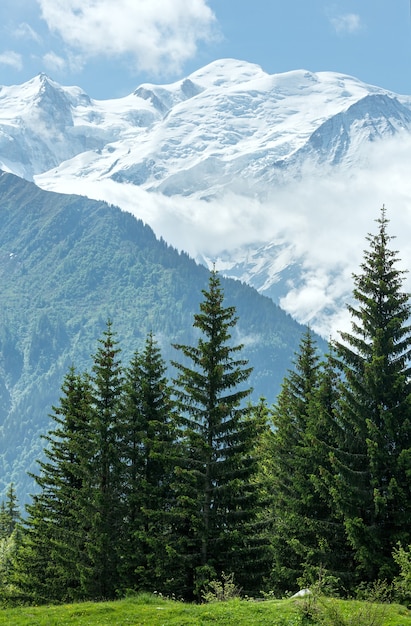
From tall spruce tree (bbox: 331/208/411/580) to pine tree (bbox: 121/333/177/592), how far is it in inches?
309

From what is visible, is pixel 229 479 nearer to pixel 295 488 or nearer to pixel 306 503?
pixel 295 488

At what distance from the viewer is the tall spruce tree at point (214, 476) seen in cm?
2950

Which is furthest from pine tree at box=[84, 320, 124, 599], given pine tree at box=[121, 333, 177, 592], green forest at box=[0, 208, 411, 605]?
pine tree at box=[121, 333, 177, 592]

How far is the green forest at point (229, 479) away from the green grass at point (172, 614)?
169 inches

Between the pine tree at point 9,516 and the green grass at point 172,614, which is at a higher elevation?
the pine tree at point 9,516

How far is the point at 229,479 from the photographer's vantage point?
30609mm

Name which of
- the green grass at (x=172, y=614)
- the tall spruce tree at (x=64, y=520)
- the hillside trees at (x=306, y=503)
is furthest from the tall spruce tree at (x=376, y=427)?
the tall spruce tree at (x=64, y=520)

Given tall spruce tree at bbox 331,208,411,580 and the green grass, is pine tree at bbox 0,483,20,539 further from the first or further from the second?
tall spruce tree at bbox 331,208,411,580

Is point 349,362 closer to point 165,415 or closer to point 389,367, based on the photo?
point 389,367

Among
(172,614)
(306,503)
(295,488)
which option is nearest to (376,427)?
(306,503)

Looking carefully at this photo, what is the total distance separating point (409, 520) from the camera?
2588cm

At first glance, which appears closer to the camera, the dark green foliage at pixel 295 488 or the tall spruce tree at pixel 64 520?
the dark green foliage at pixel 295 488

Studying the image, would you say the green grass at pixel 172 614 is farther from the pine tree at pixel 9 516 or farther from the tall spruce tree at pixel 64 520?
the pine tree at pixel 9 516

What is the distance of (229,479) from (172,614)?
29.5ft
